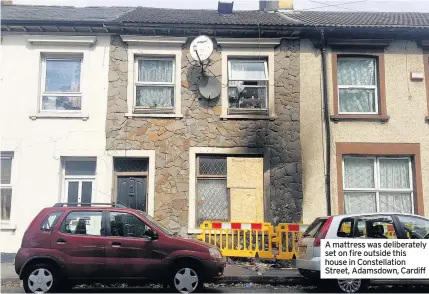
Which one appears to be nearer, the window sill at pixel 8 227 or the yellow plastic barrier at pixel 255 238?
the yellow plastic barrier at pixel 255 238

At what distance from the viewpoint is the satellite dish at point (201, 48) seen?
12930mm

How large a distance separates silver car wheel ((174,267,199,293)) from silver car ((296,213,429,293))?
2.31 metres

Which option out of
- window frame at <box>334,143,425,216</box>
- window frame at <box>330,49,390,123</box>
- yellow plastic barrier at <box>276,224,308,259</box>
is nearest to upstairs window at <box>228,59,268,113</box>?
window frame at <box>330,49,390,123</box>

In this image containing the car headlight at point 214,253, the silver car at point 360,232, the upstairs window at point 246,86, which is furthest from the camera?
the upstairs window at point 246,86

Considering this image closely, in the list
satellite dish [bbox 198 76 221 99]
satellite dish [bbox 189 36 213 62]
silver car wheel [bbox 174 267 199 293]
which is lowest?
silver car wheel [bbox 174 267 199 293]

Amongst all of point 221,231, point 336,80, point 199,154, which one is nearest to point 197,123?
point 199,154

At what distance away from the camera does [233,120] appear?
43.4ft

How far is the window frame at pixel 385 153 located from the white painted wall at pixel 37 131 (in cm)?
640

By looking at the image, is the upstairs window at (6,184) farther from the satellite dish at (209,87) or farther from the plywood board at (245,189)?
the plywood board at (245,189)

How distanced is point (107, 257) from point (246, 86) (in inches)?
267

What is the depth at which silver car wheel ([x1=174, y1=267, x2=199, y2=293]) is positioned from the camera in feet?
28.7

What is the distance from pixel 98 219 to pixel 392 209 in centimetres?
834

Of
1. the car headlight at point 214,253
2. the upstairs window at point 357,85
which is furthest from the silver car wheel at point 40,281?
the upstairs window at point 357,85

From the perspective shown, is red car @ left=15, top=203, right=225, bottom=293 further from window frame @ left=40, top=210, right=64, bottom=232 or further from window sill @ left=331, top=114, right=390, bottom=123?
window sill @ left=331, top=114, right=390, bottom=123
